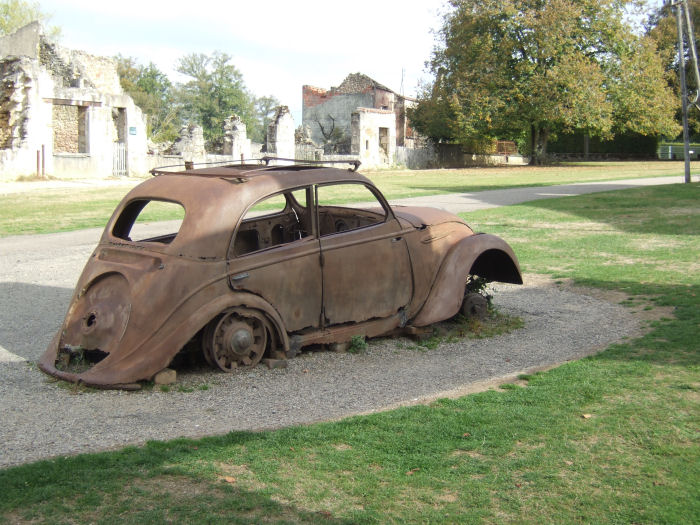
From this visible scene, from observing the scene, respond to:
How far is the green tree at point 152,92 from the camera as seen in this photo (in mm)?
70963

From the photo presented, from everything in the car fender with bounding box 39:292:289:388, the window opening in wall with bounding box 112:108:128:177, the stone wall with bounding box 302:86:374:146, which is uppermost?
the stone wall with bounding box 302:86:374:146

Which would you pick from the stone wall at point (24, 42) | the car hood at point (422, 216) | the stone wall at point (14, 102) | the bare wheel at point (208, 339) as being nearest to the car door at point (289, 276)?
the bare wheel at point (208, 339)

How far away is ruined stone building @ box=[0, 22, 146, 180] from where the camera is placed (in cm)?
3075

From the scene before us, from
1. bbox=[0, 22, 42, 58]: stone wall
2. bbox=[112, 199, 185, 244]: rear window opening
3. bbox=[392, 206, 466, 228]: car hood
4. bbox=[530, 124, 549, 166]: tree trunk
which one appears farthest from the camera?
bbox=[530, 124, 549, 166]: tree trunk

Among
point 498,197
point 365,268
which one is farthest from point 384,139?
point 365,268

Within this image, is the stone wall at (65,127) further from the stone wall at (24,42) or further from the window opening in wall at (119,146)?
the window opening in wall at (119,146)

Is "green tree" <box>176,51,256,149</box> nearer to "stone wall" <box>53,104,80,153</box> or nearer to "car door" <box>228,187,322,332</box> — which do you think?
"stone wall" <box>53,104,80,153</box>

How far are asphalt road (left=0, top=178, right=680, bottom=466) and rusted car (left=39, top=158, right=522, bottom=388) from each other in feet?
0.79

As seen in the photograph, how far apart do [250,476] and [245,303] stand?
1952 millimetres

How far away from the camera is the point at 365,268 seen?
6406 millimetres

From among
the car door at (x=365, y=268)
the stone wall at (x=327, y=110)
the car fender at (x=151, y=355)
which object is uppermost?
the stone wall at (x=327, y=110)

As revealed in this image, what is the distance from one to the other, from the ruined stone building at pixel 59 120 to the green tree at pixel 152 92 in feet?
90.3

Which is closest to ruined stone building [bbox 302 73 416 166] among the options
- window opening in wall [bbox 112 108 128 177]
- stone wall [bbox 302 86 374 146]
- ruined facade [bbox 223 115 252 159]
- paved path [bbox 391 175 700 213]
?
stone wall [bbox 302 86 374 146]

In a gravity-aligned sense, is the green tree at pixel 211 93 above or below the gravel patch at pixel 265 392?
above
